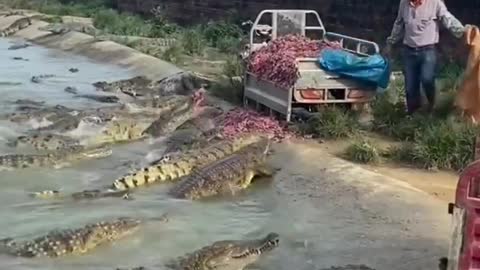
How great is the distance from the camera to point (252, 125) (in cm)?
1075

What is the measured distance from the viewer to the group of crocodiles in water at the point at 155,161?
712 centimetres

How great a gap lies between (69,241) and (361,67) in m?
4.55

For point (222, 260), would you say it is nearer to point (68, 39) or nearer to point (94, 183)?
point (94, 183)

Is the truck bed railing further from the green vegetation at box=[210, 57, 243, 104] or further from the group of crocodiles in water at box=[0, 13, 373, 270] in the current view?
the group of crocodiles in water at box=[0, 13, 373, 270]

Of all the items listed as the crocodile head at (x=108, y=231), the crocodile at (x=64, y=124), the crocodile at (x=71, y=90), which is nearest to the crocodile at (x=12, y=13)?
the crocodile at (x=71, y=90)

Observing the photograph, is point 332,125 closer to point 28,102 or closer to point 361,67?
point 361,67

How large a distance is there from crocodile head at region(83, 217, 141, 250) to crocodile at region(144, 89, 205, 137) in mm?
3853

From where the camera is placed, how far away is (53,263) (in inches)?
275

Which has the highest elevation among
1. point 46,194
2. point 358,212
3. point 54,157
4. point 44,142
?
point 358,212

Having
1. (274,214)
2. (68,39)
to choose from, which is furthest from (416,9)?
(68,39)

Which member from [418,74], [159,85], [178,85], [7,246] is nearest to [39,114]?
[178,85]

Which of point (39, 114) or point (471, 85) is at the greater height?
point (471, 85)

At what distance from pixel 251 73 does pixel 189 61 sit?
248 inches

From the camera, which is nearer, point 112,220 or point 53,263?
point 53,263
